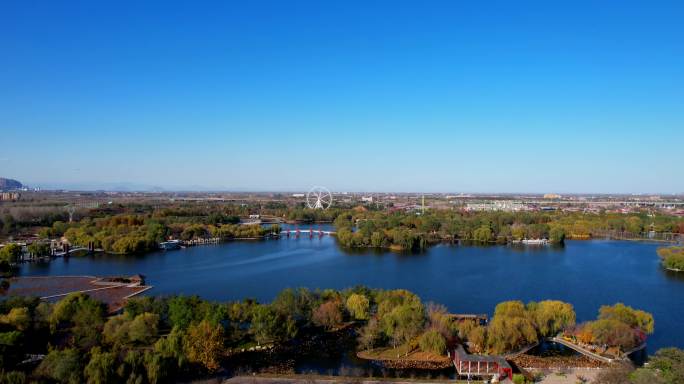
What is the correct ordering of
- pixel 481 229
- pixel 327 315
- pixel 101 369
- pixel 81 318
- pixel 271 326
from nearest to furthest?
pixel 101 369, pixel 271 326, pixel 81 318, pixel 327 315, pixel 481 229

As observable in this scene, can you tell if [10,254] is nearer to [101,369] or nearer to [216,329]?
[216,329]

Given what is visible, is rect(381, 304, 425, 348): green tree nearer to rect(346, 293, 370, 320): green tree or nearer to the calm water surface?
rect(346, 293, 370, 320): green tree

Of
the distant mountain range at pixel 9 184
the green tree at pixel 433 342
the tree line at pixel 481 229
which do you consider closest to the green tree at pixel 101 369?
the green tree at pixel 433 342

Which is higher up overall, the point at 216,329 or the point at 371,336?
the point at 216,329

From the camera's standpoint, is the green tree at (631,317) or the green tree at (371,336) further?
the green tree at (631,317)

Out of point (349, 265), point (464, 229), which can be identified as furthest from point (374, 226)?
point (349, 265)

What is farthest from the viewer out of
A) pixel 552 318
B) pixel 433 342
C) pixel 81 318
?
pixel 552 318

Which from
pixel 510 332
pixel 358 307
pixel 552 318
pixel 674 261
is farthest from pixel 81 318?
pixel 674 261

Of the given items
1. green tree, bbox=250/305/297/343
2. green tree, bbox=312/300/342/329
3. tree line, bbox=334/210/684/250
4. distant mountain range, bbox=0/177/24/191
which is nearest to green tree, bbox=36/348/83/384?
green tree, bbox=250/305/297/343

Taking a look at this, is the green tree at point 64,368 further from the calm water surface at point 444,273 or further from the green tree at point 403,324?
the calm water surface at point 444,273
